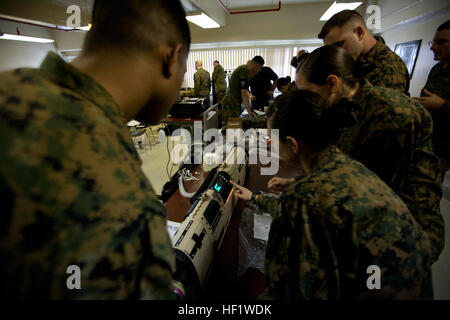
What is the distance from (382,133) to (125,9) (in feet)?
3.46

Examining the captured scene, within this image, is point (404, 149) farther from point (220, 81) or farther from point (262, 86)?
point (220, 81)

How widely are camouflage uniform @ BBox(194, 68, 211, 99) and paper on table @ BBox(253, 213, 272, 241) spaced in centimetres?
467

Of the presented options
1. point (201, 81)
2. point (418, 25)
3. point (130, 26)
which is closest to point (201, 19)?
point (201, 81)

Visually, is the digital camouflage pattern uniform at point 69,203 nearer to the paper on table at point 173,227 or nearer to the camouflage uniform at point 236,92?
the paper on table at point 173,227

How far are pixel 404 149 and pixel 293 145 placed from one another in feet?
1.90

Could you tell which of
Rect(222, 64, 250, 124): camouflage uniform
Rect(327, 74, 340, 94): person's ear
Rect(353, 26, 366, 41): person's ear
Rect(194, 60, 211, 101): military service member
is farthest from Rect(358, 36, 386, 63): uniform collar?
Rect(194, 60, 211, 101): military service member

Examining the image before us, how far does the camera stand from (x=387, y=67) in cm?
121

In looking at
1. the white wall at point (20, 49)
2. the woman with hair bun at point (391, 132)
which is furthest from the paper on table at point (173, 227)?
the white wall at point (20, 49)

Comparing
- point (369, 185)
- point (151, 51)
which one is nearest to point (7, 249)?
point (151, 51)

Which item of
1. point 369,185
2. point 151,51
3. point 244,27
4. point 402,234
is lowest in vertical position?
point 402,234

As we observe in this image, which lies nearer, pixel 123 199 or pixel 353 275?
pixel 123 199

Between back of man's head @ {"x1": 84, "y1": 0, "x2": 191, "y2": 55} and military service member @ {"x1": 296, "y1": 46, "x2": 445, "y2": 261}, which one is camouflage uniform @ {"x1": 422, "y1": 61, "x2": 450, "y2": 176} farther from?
back of man's head @ {"x1": 84, "y1": 0, "x2": 191, "y2": 55}
